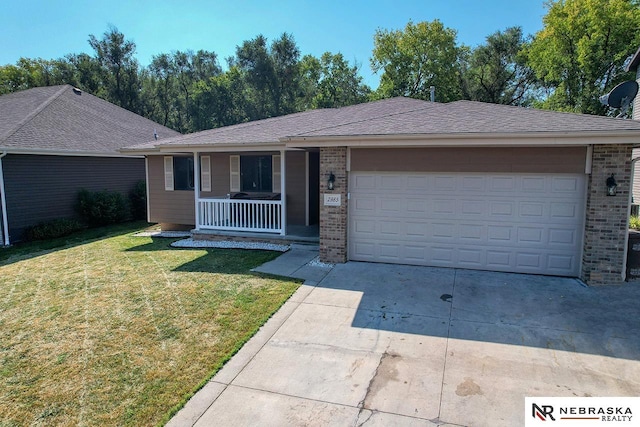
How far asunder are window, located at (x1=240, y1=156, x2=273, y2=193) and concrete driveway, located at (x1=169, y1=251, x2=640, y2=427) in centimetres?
596

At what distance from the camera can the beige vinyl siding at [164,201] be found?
1280 cm

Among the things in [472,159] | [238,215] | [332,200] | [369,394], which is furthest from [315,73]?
[369,394]

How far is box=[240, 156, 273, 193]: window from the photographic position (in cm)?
1216

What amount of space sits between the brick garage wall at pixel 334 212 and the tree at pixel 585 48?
835 inches

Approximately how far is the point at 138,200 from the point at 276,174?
7285 mm

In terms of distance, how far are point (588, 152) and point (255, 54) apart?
97.9ft

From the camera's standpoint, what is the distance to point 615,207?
674 cm

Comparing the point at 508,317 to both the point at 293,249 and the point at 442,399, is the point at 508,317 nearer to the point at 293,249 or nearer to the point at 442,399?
the point at 442,399

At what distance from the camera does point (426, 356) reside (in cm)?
452

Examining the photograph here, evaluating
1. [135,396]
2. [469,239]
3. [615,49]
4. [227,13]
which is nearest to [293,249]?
[469,239]

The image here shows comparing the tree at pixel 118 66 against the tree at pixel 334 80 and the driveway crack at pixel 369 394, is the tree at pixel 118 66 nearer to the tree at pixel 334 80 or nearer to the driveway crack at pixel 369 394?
the tree at pixel 334 80

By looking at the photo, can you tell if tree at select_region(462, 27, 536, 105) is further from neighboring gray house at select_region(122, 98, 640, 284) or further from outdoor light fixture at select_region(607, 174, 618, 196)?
outdoor light fixture at select_region(607, 174, 618, 196)

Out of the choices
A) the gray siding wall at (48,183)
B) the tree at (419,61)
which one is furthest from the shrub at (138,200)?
the tree at (419,61)

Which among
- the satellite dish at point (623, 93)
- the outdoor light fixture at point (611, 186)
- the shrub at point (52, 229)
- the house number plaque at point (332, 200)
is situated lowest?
the shrub at point (52, 229)
